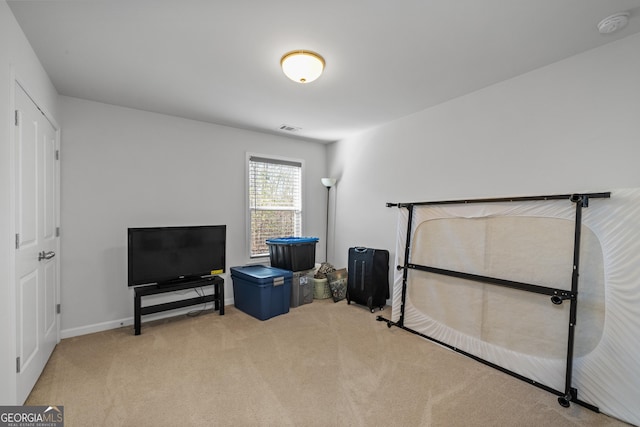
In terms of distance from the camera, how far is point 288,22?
198cm

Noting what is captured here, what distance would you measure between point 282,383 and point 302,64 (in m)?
2.51

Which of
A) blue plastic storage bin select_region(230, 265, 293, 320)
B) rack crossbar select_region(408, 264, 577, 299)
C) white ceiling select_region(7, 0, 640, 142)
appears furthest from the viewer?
blue plastic storage bin select_region(230, 265, 293, 320)

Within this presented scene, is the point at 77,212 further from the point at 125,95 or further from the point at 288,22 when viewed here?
the point at 288,22

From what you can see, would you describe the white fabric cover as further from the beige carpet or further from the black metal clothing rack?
the beige carpet

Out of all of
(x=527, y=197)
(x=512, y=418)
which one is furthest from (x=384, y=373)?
(x=527, y=197)

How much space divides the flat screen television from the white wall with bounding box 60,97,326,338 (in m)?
0.34

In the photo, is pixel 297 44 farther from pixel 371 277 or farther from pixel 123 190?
pixel 371 277

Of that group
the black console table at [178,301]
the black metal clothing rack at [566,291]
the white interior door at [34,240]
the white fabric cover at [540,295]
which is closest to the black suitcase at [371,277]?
the white fabric cover at [540,295]

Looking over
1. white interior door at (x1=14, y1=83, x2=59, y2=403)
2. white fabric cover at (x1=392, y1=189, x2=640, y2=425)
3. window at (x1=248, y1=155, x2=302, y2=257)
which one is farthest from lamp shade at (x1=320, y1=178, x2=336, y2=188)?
white interior door at (x1=14, y1=83, x2=59, y2=403)

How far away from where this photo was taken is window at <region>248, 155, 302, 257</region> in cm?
455

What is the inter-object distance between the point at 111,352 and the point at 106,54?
2656 millimetres

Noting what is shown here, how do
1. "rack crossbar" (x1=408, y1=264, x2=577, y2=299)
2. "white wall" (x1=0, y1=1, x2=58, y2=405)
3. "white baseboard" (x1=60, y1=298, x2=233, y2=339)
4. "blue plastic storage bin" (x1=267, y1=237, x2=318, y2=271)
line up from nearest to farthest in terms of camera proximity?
"white wall" (x1=0, y1=1, x2=58, y2=405), "rack crossbar" (x1=408, y1=264, x2=577, y2=299), "white baseboard" (x1=60, y1=298, x2=233, y2=339), "blue plastic storage bin" (x1=267, y1=237, x2=318, y2=271)

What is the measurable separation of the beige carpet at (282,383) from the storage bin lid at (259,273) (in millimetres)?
625

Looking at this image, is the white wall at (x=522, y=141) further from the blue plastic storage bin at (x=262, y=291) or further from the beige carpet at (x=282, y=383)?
the beige carpet at (x=282, y=383)
